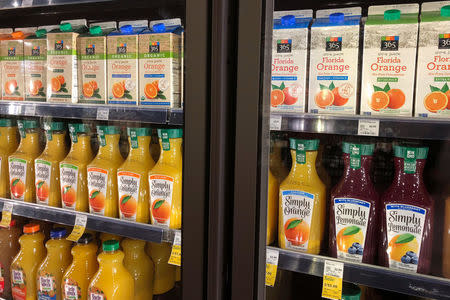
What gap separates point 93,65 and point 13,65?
0.42 meters

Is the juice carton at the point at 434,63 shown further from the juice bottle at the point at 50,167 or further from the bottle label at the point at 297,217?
the juice bottle at the point at 50,167

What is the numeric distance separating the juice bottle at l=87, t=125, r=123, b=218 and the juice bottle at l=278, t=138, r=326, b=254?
0.63 meters

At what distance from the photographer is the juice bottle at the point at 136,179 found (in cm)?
142

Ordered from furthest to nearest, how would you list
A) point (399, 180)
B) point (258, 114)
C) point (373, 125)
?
1. point (399, 180)
2. point (373, 125)
3. point (258, 114)

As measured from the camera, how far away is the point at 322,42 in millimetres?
1134

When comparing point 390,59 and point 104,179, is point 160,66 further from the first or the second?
point 390,59

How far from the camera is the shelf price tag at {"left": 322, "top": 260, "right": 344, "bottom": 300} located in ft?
3.37

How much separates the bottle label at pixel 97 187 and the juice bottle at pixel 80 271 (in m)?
0.13

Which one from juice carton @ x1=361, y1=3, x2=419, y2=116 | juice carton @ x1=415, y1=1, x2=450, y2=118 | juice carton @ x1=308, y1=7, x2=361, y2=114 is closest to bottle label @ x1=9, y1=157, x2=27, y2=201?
juice carton @ x1=308, y1=7, x2=361, y2=114

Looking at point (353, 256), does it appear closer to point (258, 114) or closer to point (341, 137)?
point (341, 137)

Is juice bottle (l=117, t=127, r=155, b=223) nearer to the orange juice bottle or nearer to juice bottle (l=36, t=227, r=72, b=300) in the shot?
juice bottle (l=36, t=227, r=72, b=300)

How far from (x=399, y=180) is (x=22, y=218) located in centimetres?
159

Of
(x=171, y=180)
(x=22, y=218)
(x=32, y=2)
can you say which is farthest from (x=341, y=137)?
(x=22, y=218)

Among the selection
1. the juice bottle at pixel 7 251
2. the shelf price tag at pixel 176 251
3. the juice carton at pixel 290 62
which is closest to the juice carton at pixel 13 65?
the juice bottle at pixel 7 251
